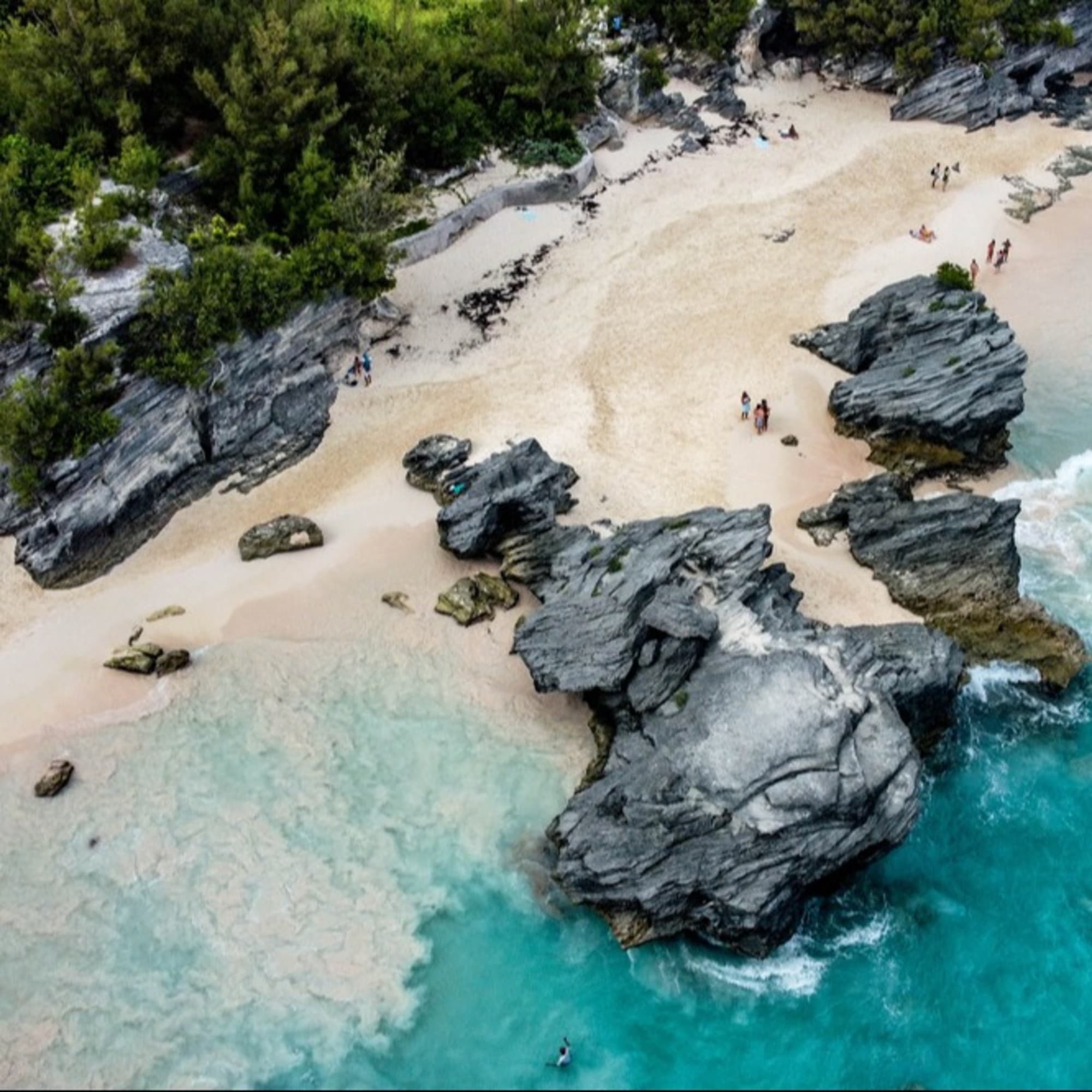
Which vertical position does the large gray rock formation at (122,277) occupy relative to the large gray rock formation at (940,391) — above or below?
above

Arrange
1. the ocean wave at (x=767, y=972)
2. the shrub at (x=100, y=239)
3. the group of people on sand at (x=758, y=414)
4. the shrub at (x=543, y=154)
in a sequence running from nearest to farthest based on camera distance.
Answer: the ocean wave at (x=767, y=972)
the shrub at (x=100, y=239)
the group of people on sand at (x=758, y=414)
the shrub at (x=543, y=154)

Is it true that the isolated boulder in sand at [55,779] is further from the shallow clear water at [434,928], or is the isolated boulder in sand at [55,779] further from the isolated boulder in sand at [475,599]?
the isolated boulder in sand at [475,599]

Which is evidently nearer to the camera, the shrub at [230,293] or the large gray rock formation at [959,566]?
the large gray rock formation at [959,566]

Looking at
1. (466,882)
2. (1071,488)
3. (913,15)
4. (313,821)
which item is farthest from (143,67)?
(913,15)

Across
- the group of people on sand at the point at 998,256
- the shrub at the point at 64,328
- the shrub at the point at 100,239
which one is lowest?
the group of people on sand at the point at 998,256

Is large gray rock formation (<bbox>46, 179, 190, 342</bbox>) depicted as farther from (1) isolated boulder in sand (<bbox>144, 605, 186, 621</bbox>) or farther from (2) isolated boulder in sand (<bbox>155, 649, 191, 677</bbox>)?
(2) isolated boulder in sand (<bbox>155, 649, 191, 677</bbox>)

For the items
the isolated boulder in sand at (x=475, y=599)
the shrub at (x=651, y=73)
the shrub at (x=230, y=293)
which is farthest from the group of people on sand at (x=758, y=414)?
the shrub at (x=651, y=73)

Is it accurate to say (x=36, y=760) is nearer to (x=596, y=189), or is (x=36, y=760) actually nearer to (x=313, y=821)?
(x=313, y=821)
